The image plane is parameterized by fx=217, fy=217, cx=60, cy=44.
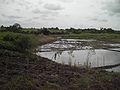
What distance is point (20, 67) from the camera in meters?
11.0

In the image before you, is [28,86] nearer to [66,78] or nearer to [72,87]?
[72,87]

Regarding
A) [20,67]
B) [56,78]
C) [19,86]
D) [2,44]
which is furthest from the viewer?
[2,44]

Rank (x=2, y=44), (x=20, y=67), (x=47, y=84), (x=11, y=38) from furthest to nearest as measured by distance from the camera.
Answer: (x=11, y=38), (x=2, y=44), (x=20, y=67), (x=47, y=84)

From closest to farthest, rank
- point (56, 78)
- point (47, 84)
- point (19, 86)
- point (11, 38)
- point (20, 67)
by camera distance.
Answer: point (19, 86) → point (47, 84) → point (56, 78) → point (20, 67) → point (11, 38)

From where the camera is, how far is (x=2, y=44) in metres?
17.8

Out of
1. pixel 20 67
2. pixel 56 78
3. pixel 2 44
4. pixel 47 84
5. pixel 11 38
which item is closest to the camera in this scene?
pixel 47 84

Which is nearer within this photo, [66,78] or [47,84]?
[47,84]

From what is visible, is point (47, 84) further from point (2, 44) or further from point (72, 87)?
point (2, 44)

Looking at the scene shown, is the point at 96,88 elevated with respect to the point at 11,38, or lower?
lower

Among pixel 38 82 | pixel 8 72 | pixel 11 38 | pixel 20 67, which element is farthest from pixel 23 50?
pixel 38 82

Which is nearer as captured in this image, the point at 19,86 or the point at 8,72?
the point at 19,86

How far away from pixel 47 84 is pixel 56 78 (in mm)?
1180

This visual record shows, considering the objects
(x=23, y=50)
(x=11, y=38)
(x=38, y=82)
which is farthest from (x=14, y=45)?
(x=38, y=82)

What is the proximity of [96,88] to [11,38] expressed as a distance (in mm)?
13766
